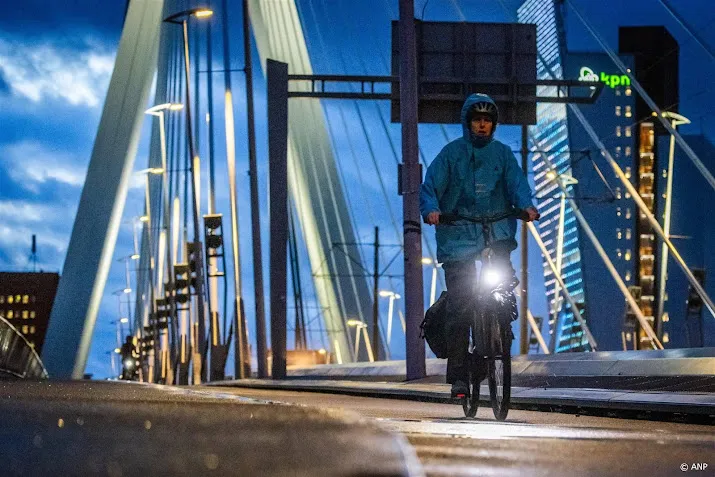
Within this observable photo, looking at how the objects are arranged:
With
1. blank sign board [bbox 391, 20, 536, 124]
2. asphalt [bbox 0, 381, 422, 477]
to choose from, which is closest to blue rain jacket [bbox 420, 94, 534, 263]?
asphalt [bbox 0, 381, 422, 477]

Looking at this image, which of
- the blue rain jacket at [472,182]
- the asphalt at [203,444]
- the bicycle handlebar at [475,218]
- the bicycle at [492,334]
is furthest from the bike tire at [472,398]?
the asphalt at [203,444]

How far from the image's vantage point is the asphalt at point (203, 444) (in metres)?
1.49

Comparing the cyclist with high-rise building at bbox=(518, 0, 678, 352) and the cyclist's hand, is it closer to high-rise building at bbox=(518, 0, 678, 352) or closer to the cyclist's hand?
the cyclist's hand

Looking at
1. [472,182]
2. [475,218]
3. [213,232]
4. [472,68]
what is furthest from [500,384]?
[213,232]

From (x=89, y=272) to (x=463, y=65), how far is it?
23784 millimetres

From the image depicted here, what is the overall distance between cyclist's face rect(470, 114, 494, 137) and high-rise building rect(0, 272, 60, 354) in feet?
278

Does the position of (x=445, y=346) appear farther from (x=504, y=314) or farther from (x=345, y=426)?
(x=345, y=426)

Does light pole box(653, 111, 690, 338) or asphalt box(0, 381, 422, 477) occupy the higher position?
light pole box(653, 111, 690, 338)

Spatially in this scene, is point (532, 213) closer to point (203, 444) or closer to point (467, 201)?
point (467, 201)

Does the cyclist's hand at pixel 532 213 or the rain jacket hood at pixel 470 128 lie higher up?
the rain jacket hood at pixel 470 128

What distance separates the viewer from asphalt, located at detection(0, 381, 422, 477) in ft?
4.90

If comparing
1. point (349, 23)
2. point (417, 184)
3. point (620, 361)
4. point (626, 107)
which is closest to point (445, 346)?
point (620, 361)

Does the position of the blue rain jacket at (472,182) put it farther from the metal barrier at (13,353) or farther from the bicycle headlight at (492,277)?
the metal barrier at (13,353)

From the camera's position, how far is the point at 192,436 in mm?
1692
